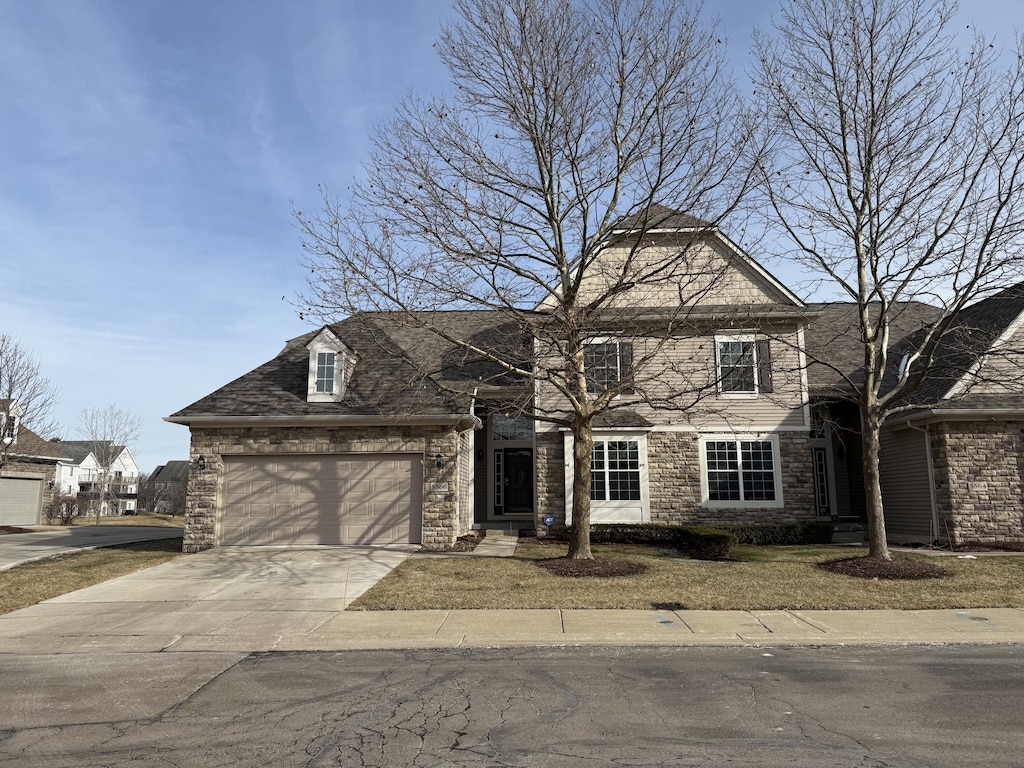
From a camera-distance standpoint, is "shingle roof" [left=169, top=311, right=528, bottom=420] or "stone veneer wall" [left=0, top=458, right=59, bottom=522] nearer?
"shingle roof" [left=169, top=311, right=528, bottom=420]

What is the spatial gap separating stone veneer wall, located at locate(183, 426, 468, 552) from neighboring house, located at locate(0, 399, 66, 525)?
1608 cm

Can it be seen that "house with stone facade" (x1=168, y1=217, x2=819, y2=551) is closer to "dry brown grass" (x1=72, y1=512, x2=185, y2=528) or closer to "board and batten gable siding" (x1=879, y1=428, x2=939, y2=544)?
"board and batten gable siding" (x1=879, y1=428, x2=939, y2=544)

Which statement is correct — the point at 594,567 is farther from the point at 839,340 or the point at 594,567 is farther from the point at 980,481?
the point at 839,340

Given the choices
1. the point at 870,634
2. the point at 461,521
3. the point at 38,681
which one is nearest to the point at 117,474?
the point at 461,521

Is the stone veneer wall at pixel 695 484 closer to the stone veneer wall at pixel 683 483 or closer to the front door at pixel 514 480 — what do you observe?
the stone veneer wall at pixel 683 483

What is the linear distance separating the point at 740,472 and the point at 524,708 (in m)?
15.1

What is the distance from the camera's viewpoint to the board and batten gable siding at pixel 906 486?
17.6 m

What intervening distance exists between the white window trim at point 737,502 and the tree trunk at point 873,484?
549 centimetres

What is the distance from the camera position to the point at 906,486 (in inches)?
734

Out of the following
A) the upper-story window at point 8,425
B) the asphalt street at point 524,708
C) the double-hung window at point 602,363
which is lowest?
the asphalt street at point 524,708

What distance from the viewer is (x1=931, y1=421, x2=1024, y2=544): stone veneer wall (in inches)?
651

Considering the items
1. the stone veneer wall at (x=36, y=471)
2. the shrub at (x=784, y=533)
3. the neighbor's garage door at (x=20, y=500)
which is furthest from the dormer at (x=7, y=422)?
the shrub at (x=784, y=533)

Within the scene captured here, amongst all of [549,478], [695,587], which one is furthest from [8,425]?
[695,587]

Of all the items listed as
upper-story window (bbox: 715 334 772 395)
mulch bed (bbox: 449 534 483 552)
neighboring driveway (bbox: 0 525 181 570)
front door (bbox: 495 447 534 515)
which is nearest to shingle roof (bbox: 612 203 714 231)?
upper-story window (bbox: 715 334 772 395)
